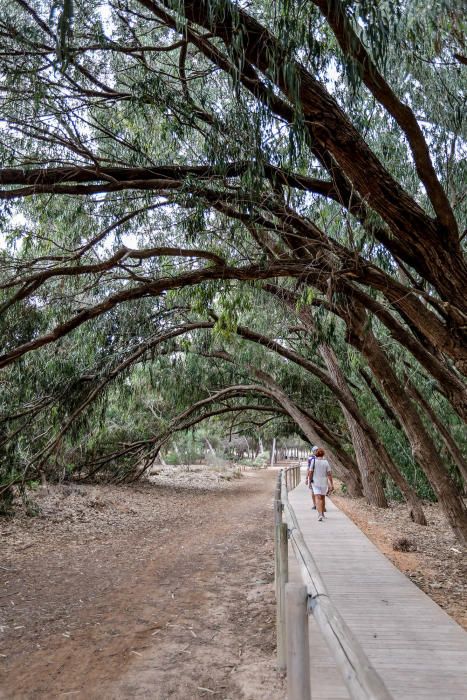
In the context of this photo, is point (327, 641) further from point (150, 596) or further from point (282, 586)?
point (150, 596)

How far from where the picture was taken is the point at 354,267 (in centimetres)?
528

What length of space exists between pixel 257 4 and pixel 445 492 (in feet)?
22.9

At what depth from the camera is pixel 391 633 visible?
14.6ft

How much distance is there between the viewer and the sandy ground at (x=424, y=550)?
5.98 meters

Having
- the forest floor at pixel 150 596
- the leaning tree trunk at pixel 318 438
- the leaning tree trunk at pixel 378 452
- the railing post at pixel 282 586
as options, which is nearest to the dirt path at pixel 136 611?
the forest floor at pixel 150 596

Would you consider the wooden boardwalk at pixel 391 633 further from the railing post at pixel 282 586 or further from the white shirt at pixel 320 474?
the white shirt at pixel 320 474

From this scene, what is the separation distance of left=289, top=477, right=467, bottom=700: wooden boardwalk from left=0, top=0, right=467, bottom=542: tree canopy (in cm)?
217

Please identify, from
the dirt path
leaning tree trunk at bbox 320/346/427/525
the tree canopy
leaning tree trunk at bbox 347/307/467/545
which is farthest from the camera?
leaning tree trunk at bbox 320/346/427/525

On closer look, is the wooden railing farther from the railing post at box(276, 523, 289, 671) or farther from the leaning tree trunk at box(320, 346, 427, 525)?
the leaning tree trunk at box(320, 346, 427, 525)

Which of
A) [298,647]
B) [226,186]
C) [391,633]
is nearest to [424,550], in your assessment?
[391,633]

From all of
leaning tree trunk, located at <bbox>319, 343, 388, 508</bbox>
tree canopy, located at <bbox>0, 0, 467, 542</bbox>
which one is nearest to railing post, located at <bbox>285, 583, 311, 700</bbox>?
tree canopy, located at <bbox>0, 0, 467, 542</bbox>

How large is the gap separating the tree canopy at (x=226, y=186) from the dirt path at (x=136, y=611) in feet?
5.75

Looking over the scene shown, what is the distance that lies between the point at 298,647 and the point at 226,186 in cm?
442

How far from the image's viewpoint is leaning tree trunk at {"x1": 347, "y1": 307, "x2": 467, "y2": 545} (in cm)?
791
